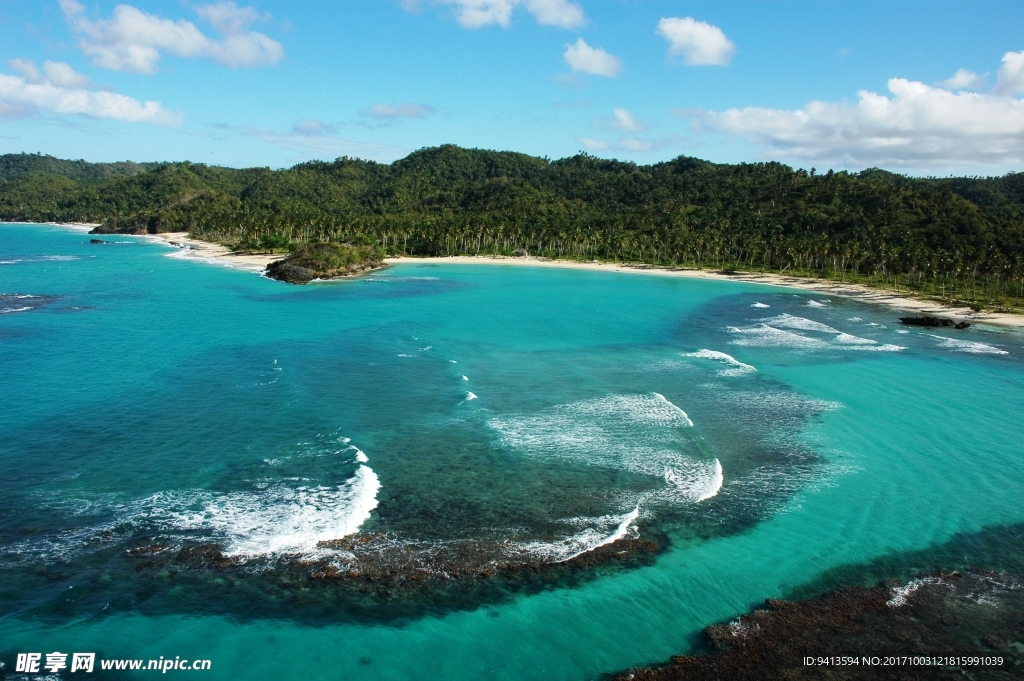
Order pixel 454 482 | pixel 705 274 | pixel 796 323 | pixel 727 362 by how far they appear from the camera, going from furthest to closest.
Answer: pixel 705 274, pixel 796 323, pixel 727 362, pixel 454 482

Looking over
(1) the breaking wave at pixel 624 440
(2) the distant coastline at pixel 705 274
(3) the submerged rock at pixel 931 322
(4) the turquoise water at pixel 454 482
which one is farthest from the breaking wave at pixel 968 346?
(1) the breaking wave at pixel 624 440

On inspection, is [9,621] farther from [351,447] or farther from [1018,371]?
[1018,371]

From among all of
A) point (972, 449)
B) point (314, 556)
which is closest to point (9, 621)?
point (314, 556)

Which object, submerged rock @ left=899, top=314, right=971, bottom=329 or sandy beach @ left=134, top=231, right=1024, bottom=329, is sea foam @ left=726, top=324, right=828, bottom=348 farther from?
sandy beach @ left=134, top=231, right=1024, bottom=329

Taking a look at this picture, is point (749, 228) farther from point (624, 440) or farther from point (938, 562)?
point (938, 562)

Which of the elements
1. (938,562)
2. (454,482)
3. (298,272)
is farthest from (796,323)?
(298,272)

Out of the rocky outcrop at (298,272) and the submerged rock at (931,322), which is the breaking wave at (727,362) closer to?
the submerged rock at (931,322)
